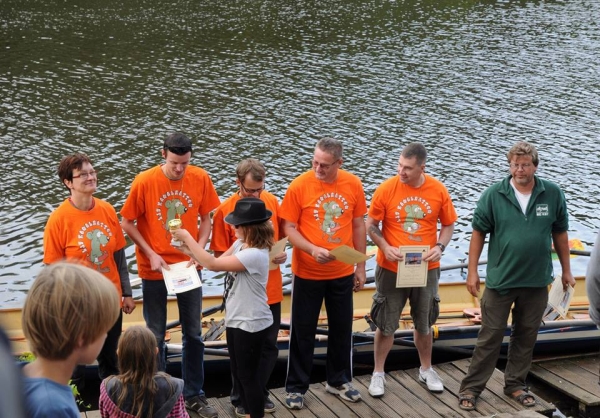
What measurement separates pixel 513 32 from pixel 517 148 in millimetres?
28676

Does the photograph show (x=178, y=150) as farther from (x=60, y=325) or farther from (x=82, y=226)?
(x=60, y=325)

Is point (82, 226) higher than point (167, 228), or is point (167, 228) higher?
point (82, 226)

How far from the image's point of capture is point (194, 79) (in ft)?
85.4

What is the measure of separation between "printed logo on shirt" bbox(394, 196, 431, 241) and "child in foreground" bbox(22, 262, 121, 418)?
4790 millimetres

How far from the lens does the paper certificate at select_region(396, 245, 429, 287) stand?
7074mm

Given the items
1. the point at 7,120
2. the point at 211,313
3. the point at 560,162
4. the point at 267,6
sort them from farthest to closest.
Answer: the point at 267,6 < the point at 7,120 < the point at 560,162 < the point at 211,313

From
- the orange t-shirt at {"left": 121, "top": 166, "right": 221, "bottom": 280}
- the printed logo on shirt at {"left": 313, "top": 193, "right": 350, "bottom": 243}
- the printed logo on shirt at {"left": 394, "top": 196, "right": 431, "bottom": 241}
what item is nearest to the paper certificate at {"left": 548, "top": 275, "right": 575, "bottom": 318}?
the printed logo on shirt at {"left": 394, "top": 196, "right": 431, "bottom": 241}

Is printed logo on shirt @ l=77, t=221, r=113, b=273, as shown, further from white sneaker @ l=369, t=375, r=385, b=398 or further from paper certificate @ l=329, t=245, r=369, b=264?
white sneaker @ l=369, t=375, r=385, b=398

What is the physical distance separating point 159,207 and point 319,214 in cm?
131

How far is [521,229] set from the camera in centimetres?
693

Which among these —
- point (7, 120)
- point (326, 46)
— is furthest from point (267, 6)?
point (7, 120)

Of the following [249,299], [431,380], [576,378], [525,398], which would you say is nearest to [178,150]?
[249,299]

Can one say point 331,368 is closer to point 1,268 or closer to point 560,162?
Answer: point 1,268

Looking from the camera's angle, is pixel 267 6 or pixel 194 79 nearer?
pixel 194 79
